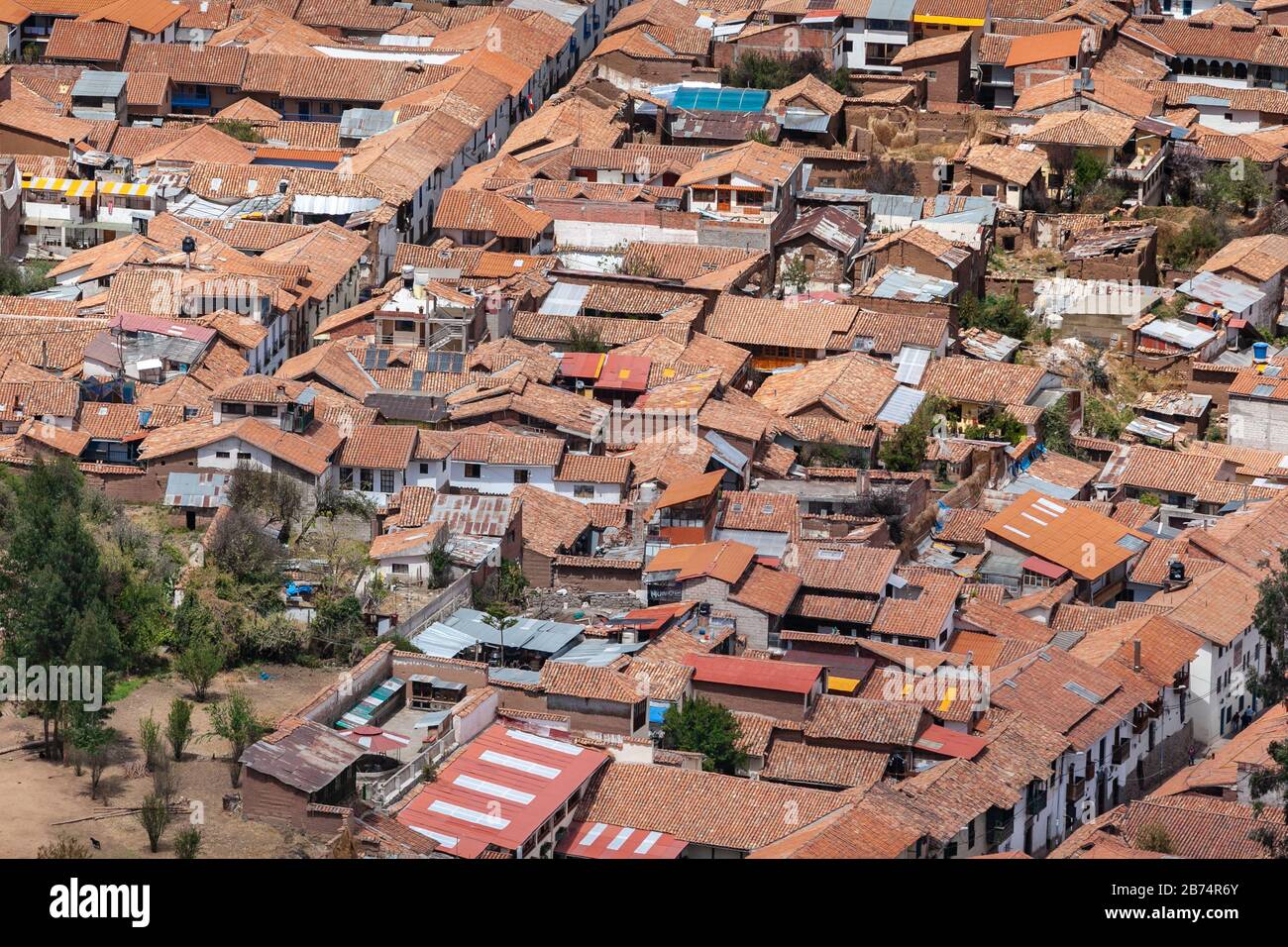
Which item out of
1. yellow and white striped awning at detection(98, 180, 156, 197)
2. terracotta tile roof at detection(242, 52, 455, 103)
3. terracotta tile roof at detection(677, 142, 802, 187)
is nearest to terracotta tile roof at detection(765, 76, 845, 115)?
terracotta tile roof at detection(677, 142, 802, 187)

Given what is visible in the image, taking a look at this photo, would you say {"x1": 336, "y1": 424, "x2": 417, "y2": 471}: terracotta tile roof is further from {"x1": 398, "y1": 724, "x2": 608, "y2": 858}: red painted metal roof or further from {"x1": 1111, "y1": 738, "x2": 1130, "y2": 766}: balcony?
{"x1": 1111, "y1": 738, "x2": 1130, "y2": 766}: balcony

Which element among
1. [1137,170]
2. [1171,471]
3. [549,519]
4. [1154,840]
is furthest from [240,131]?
[1154,840]

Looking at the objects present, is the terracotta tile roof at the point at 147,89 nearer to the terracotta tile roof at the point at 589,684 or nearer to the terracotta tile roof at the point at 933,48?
the terracotta tile roof at the point at 933,48

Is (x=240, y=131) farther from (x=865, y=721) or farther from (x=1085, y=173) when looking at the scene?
(x=865, y=721)

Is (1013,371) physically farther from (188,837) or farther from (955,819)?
(188,837)

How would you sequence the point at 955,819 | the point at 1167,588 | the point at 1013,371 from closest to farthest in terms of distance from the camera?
the point at 955,819 < the point at 1167,588 < the point at 1013,371

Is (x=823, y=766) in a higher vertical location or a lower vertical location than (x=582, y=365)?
lower
